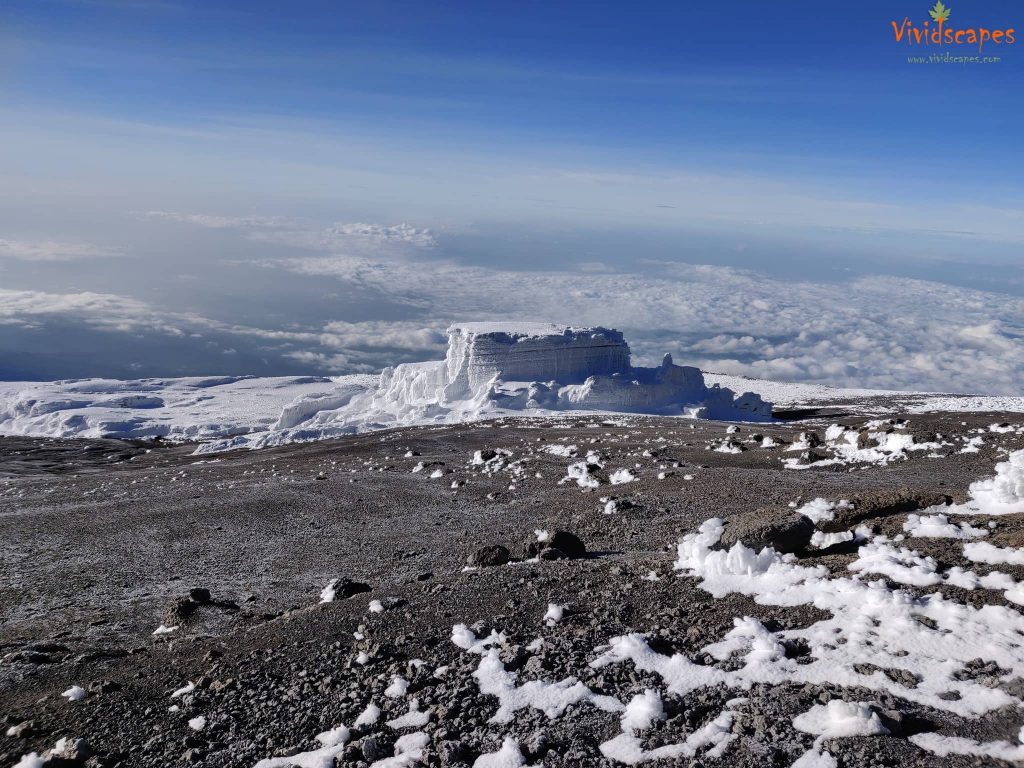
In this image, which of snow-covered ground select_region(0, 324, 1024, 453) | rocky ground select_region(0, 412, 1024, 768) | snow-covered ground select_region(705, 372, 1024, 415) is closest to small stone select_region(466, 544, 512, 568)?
rocky ground select_region(0, 412, 1024, 768)

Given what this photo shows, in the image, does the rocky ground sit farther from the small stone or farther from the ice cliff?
the ice cliff

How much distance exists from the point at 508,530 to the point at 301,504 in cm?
589

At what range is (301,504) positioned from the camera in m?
16.5

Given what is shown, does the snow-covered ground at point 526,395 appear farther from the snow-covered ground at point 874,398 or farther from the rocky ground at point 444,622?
the rocky ground at point 444,622

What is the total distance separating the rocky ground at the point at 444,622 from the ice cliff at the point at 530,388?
2229 centimetres

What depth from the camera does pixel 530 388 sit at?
40.6 m

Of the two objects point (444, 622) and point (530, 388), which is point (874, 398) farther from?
point (444, 622)

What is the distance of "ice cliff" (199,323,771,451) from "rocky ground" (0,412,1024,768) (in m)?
22.3

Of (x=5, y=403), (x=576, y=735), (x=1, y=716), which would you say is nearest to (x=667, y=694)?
(x=576, y=735)

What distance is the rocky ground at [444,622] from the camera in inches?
194

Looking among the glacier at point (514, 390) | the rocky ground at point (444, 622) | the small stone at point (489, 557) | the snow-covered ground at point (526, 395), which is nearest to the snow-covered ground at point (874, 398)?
the snow-covered ground at point (526, 395)

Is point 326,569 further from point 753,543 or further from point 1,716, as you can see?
point 753,543

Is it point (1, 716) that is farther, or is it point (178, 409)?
point (178, 409)

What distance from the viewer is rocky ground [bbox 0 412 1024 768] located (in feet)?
16.2
